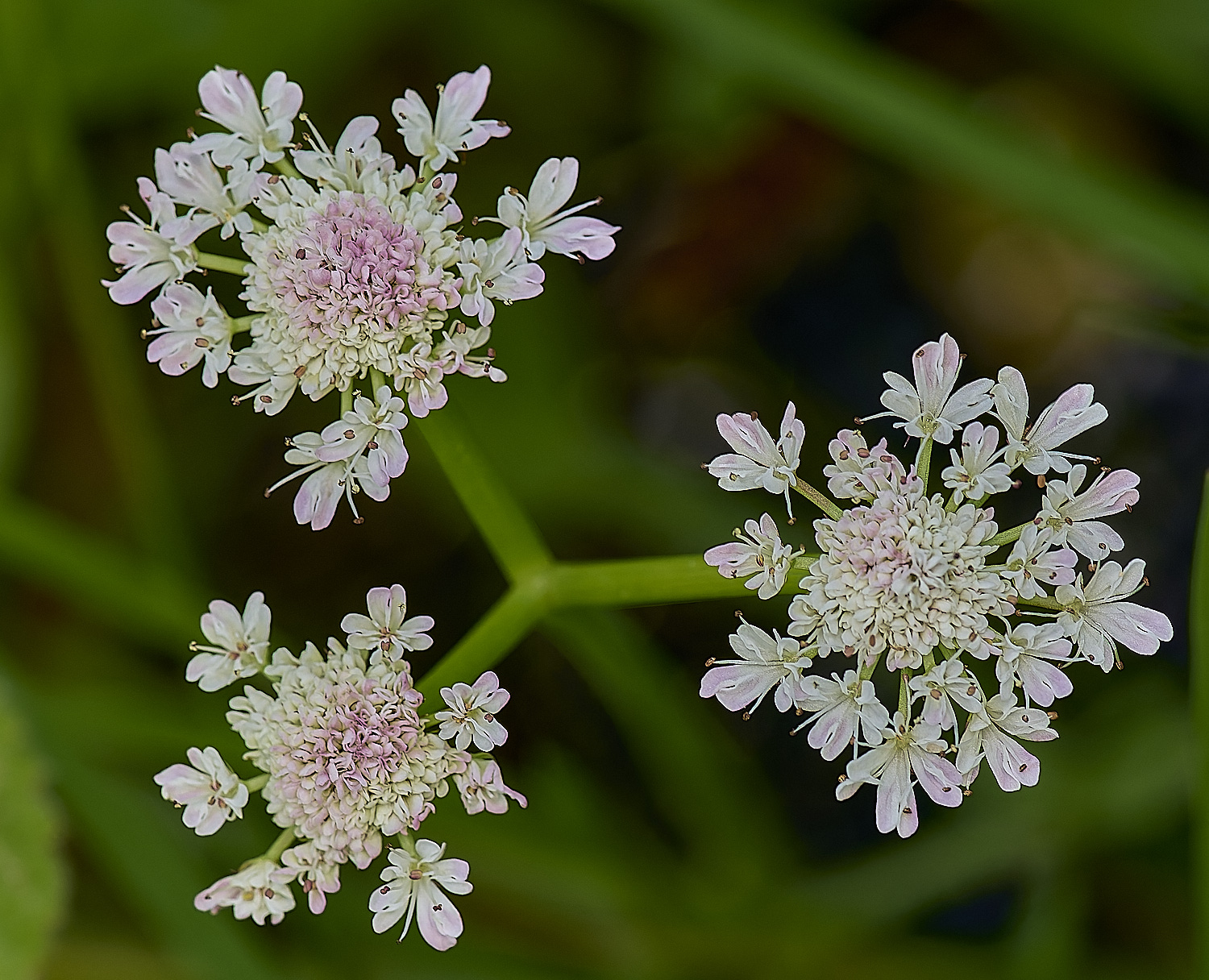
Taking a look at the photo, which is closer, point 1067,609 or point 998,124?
point 1067,609

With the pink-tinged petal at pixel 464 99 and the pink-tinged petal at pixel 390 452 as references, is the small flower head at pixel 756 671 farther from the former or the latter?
the pink-tinged petal at pixel 464 99

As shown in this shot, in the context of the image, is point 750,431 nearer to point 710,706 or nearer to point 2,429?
point 710,706

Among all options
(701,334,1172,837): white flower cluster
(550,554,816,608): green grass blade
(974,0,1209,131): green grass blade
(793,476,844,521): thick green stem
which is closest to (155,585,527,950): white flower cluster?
(550,554,816,608): green grass blade

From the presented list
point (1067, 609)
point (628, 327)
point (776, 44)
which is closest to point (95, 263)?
point (628, 327)

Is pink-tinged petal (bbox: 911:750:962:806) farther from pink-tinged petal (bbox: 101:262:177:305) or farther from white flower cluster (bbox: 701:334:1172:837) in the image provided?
pink-tinged petal (bbox: 101:262:177:305)

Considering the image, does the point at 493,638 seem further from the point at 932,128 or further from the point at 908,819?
the point at 932,128

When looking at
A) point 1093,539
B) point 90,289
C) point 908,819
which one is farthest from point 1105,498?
point 90,289

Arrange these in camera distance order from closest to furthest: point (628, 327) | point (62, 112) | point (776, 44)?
point (776, 44), point (62, 112), point (628, 327)
